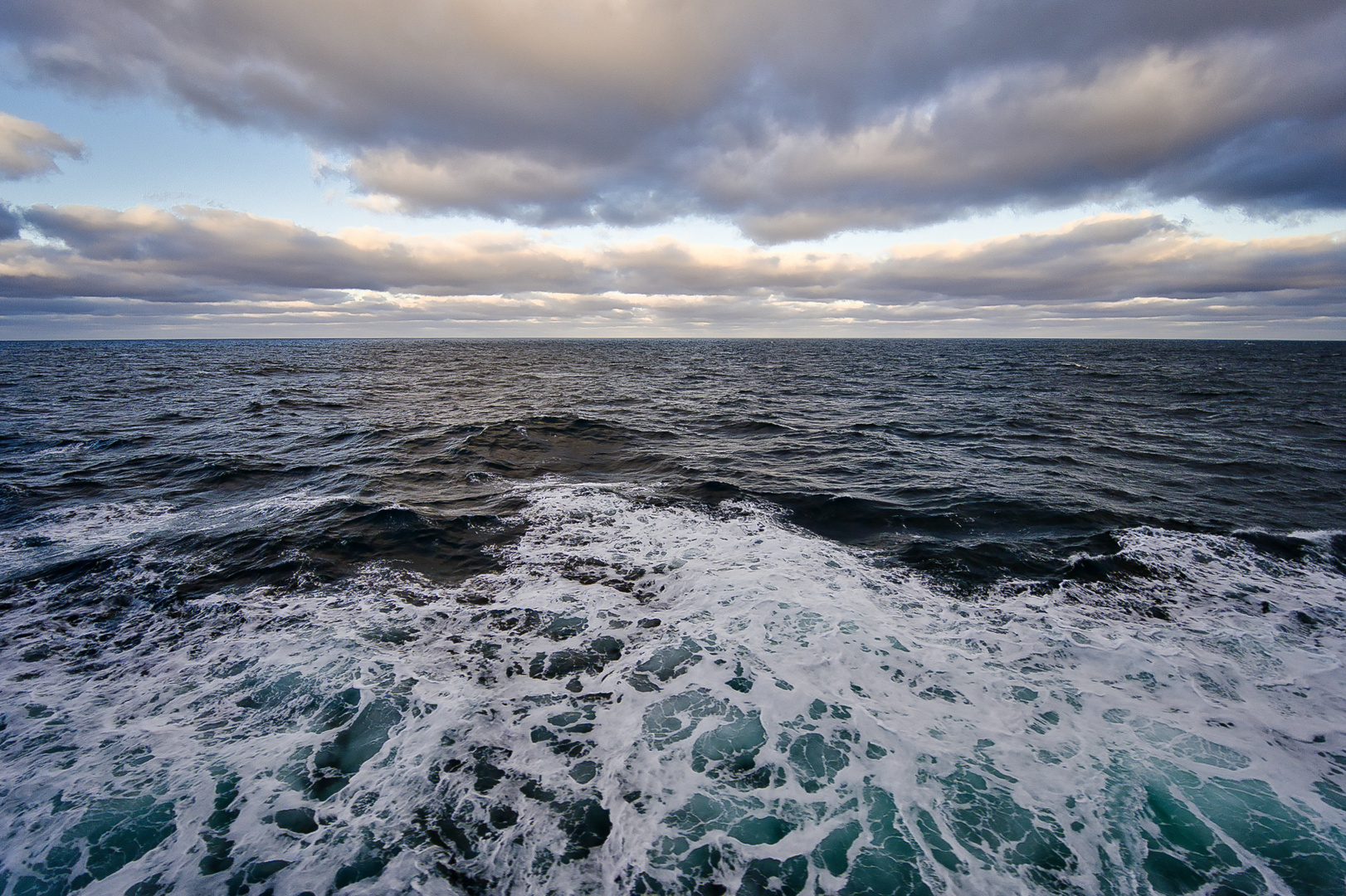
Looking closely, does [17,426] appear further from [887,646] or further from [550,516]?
[887,646]

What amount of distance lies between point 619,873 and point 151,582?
758 cm

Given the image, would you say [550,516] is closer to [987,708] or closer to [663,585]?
[663,585]

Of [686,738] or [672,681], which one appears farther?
[672,681]

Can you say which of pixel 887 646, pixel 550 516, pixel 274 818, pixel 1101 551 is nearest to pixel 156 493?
pixel 550 516

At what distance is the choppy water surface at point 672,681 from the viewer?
349cm

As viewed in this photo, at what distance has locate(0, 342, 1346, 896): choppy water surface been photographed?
349 cm

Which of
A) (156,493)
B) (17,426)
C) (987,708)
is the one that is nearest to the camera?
(987,708)

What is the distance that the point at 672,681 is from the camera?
17.1ft

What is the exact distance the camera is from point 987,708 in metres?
4.81

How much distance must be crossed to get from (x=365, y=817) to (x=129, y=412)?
1058 inches

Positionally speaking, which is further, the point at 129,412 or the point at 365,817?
the point at 129,412

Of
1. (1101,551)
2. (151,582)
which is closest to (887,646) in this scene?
(1101,551)

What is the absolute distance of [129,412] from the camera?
830 inches

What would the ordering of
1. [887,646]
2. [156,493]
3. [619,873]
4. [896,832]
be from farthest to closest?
[156,493] < [887,646] < [896,832] < [619,873]
